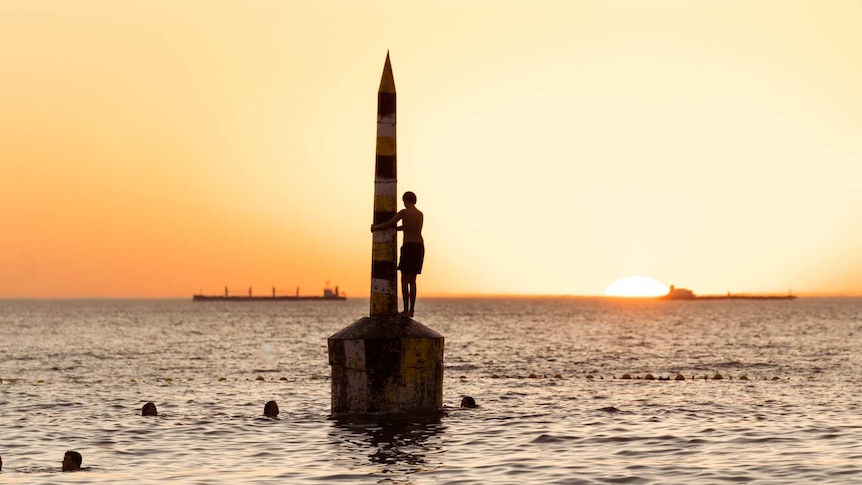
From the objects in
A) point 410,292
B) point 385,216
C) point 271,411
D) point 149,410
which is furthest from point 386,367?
point 149,410

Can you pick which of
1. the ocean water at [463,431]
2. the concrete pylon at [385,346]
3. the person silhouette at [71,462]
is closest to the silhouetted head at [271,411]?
the ocean water at [463,431]

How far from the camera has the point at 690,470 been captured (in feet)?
60.1

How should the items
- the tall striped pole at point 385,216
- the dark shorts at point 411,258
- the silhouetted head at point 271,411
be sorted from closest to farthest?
the tall striped pole at point 385,216, the dark shorts at point 411,258, the silhouetted head at point 271,411

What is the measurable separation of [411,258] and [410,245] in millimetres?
303

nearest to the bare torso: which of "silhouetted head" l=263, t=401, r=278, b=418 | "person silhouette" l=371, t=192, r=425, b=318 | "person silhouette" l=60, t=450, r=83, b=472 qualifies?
"person silhouette" l=371, t=192, r=425, b=318

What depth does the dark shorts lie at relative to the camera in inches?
1002

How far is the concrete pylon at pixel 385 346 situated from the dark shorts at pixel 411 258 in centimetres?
22

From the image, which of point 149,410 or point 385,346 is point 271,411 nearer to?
point 149,410

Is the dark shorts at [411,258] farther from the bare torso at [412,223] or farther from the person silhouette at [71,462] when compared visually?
the person silhouette at [71,462]

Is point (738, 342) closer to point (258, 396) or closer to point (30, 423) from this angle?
point (258, 396)

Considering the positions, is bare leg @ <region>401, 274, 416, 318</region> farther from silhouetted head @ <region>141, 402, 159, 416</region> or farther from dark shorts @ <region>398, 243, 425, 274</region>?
silhouetted head @ <region>141, 402, 159, 416</region>

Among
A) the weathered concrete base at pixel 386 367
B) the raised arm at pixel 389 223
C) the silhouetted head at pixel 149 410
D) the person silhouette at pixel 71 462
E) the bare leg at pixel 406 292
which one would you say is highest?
the raised arm at pixel 389 223

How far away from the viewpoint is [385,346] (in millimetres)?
24438

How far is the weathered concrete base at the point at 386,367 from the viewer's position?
24453 millimetres
